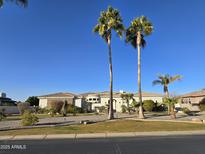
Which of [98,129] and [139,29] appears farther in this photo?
[139,29]

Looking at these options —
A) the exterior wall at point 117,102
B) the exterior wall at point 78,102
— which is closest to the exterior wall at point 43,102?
the exterior wall at point 78,102

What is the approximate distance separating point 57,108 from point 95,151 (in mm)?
43467

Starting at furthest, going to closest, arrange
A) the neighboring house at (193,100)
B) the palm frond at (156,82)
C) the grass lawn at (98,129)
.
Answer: the neighboring house at (193,100), the palm frond at (156,82), the grass lawn at (98,129)

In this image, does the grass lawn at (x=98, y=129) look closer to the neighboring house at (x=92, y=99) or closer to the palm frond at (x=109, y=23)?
the palm frond at (x=109, y=23)

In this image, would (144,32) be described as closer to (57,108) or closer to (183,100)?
(57,108)

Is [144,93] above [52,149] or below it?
above

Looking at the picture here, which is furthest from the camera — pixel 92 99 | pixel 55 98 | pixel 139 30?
pixel 92 99

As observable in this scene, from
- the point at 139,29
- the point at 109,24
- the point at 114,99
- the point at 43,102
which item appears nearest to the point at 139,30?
the point at 139,29

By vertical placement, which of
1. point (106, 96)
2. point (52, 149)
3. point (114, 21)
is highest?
point (114, 21)

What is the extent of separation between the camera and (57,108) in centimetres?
5338

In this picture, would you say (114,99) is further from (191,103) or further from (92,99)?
(191,103)

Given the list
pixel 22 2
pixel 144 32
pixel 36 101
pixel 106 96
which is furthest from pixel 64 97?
pixel 22 2

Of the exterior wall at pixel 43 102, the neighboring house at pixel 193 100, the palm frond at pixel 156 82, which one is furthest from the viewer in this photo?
the exterior wall at pixel 43 102

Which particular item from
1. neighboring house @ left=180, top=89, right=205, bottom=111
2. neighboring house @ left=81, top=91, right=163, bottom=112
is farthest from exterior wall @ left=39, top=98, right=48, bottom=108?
neighboring house @ left=180, top=89, right=205, bottom=111
